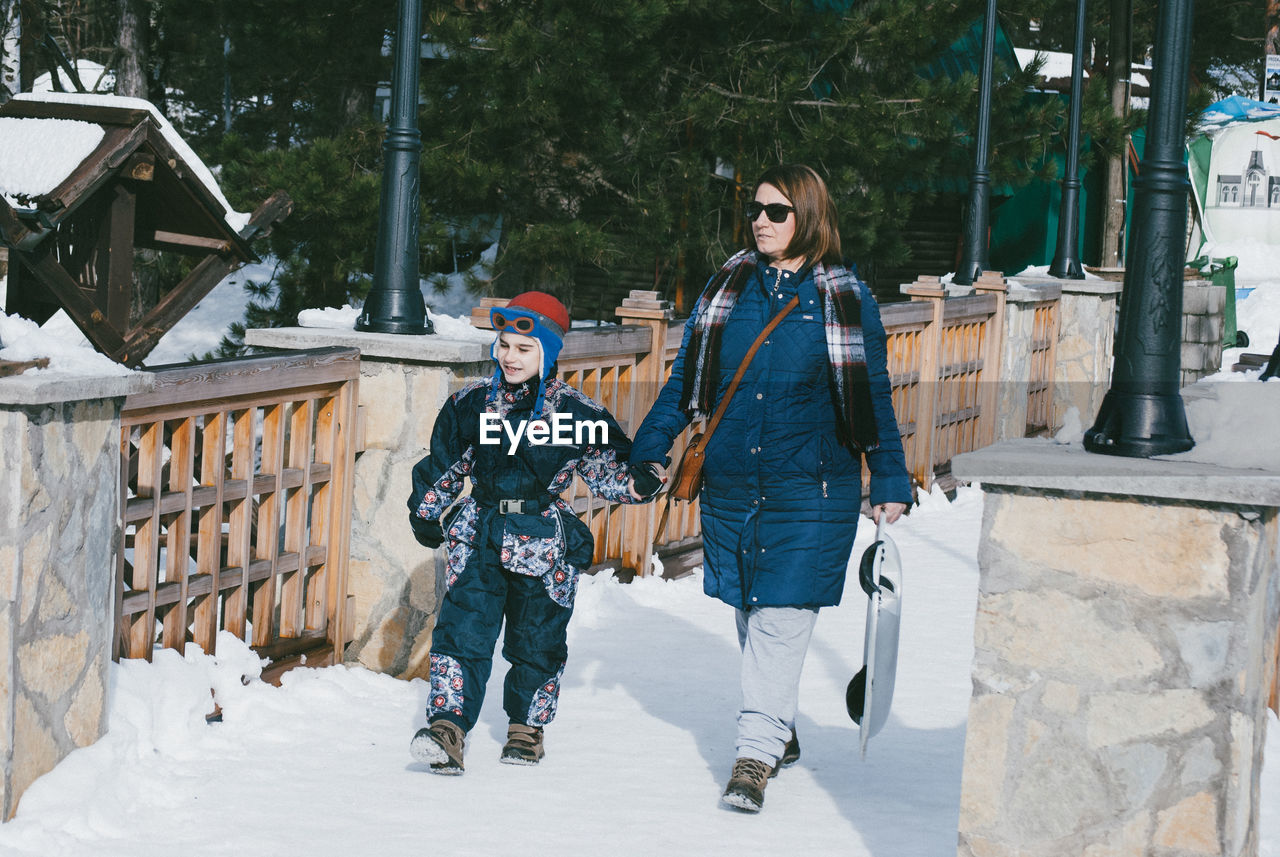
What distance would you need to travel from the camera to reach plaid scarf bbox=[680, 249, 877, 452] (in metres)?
4.10

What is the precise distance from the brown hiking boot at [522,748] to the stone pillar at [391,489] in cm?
89

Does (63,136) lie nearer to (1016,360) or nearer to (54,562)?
(54,562)

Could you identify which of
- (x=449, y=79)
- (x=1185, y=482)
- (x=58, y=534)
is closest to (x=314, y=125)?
(x=449, y=79)

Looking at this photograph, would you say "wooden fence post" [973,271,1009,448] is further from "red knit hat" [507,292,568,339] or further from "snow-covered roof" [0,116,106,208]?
"snow-covered roof" [0,116,106,208]

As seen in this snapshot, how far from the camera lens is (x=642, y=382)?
6.88m

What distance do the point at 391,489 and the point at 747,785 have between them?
5.92ft

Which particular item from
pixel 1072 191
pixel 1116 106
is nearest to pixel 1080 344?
pixel 1072 191

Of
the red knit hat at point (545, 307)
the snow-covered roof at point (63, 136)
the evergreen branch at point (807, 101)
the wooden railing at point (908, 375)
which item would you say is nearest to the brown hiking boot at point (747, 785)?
the red knit hat at point (545, 307)

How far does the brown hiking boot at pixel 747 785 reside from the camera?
13.5ft

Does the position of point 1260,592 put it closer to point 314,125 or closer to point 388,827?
point 388,827

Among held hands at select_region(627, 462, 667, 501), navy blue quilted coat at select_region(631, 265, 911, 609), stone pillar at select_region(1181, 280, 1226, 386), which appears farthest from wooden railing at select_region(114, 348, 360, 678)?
stone pillar at select_region(1181, 280, 1226, 386)

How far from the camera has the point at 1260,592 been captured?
9.82 ft

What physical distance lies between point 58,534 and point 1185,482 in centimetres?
259

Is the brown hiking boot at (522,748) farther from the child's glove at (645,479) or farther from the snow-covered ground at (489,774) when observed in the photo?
the child's glove at (645,479)
